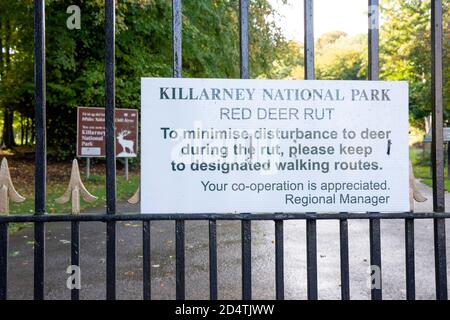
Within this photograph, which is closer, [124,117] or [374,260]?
[374,260]

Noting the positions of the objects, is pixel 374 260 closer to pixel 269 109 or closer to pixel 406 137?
pixel 406 137

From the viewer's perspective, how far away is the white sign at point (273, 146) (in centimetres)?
223

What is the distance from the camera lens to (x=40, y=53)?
7.52 feet

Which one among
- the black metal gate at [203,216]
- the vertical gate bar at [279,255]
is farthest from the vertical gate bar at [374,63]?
the vertical gate bar at [279,255]

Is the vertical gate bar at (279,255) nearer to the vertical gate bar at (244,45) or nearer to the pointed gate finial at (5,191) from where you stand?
the vertical gate bar at (244,45)

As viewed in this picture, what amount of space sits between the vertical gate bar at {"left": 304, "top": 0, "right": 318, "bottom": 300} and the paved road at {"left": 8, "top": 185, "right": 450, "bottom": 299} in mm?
2012

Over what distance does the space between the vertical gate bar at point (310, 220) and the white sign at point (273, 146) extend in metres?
0.10

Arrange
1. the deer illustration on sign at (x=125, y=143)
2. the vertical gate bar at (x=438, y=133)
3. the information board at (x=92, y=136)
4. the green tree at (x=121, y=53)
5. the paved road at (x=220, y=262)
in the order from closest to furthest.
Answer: the vertical gate bar at (x=438, y=133), the paved road at (x=220, y=262), the information board at (x=92, y=136), the deer illustration on sign at (x=125, y=143), the green tree at (x=121, y=53)

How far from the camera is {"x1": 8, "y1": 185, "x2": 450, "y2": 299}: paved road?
445cm

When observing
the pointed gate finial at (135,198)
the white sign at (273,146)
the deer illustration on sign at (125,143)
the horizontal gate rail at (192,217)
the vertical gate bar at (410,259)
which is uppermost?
the deer illustration on sign at (125,143)

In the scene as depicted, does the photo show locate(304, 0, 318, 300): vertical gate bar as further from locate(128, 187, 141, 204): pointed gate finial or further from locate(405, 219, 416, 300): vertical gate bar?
locate(128, 187, 141, 204): pointed gate finial

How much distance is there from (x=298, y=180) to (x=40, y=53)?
1.51 m

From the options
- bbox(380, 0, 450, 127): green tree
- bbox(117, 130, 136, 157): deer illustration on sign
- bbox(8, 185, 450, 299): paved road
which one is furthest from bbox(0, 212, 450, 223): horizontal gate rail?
bbox(380, 0, 450, 127): green tree

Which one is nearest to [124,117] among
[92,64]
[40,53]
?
[92,64]
